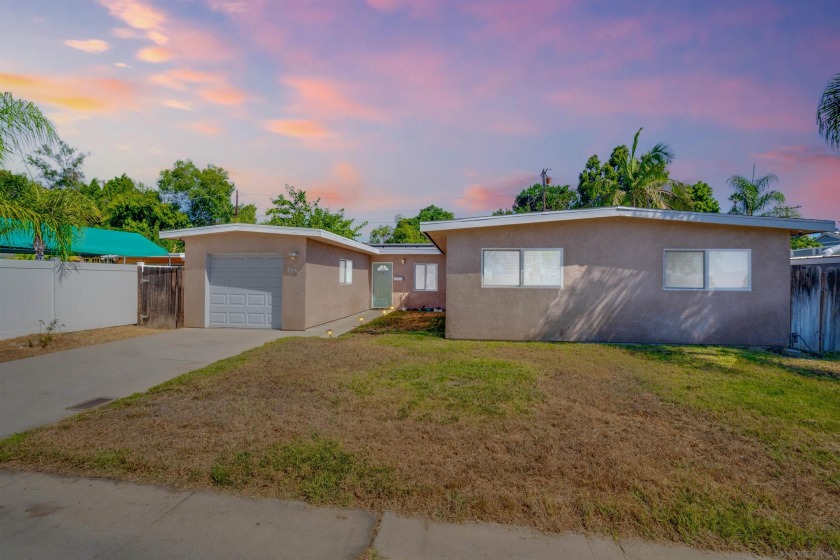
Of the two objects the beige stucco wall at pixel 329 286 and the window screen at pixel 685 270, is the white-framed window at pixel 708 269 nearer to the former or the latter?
the window screen at pixel 685 270

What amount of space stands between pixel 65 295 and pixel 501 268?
1158 cm

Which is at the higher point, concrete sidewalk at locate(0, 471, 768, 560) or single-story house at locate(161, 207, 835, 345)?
single-story house at locate(161, 207, 835, 345)

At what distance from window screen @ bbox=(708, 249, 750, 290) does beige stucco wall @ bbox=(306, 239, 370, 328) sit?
1068 centimetres

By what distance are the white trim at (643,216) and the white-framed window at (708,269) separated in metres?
0.77

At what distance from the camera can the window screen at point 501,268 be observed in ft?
36.9

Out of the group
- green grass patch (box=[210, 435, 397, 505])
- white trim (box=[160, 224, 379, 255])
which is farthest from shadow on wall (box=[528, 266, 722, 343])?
green grass patch (box=[210, 435, 397, 505])

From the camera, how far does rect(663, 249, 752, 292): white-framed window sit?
34.8ft

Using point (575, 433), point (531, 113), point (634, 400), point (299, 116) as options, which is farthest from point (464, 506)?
point (531, 113)

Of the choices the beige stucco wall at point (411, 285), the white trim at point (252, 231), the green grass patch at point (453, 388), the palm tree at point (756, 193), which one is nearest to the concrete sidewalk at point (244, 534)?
the green grass patch at point (453, 388)

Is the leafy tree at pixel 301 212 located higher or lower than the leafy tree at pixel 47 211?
higher

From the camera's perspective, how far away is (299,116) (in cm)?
1456

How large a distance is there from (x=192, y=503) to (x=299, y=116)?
1353cm

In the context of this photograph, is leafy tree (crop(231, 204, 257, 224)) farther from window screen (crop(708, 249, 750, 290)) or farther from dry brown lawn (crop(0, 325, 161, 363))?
window screen (crop(708, 249, 750, 290))

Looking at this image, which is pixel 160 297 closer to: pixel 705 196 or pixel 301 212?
pixel 301 212
